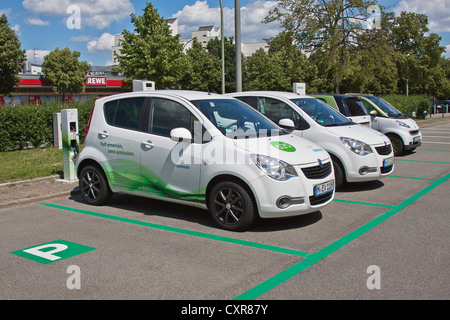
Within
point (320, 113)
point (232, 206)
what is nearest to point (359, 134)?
point (320, 113)

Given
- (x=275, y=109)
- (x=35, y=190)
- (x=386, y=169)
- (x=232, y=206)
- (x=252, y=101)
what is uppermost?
(x=252, y=101)

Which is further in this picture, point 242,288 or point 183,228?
point 183,228

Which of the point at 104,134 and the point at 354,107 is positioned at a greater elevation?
the point at 354,107

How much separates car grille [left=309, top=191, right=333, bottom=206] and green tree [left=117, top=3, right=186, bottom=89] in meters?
32.5

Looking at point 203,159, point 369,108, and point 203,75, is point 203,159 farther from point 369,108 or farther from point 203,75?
point 203,75

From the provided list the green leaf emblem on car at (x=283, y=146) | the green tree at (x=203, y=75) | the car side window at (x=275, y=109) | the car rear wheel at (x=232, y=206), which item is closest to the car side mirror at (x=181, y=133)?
the car rear wheel at (x=232, y=206)

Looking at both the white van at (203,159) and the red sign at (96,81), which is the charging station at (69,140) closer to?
the white van at (203,159)

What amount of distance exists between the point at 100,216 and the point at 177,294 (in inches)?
125

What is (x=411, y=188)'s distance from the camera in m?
8.40

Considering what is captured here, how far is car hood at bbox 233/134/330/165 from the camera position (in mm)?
5660

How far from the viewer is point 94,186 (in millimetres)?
Answer: 7262

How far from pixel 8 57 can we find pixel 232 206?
39.7 metres
